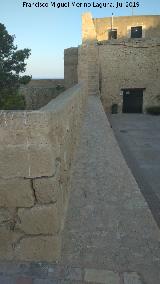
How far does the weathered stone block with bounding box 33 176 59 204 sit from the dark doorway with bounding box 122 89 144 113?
816 inches

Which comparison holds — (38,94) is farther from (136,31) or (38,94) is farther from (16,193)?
(16,193)

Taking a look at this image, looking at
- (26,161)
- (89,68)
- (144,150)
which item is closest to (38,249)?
(26,161)

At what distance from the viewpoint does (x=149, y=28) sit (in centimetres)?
2767

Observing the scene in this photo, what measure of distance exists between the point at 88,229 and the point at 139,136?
11.3 metres

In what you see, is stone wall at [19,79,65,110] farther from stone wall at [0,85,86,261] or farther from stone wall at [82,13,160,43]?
stone wall at [0,85,86,261]

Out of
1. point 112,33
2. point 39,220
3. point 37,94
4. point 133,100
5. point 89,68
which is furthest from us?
point 112,33

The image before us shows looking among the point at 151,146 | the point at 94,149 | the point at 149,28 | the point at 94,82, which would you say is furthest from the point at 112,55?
the point at 94,149

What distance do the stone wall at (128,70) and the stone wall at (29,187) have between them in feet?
65.4

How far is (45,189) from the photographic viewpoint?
7.70 feet

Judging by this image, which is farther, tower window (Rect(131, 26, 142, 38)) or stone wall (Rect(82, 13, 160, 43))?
tower window (Rect(131, 26, 142, 38))

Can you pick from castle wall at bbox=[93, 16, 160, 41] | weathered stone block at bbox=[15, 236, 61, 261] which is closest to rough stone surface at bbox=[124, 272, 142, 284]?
weathered stone block at bbox=[15, 236, 61, 261]

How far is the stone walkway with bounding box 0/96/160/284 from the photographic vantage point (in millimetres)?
2268

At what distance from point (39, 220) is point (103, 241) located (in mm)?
696

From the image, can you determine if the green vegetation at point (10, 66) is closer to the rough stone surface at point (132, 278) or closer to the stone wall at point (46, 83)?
the stone wall at point (46, 83)
